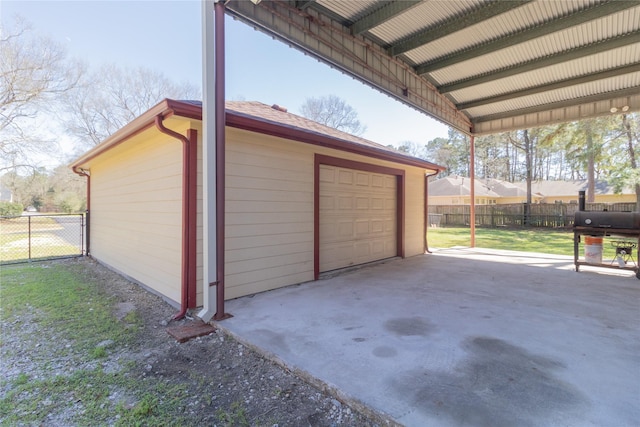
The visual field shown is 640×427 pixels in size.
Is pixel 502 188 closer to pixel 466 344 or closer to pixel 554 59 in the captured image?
pixel 554 59

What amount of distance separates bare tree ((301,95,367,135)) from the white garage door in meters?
14.1

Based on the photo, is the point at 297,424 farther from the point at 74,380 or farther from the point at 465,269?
the point at 465,269

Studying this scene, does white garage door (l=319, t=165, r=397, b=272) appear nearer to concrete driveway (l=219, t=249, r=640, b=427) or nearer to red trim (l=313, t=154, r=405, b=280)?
red trim (l=313, t=154, r=405, b=280)

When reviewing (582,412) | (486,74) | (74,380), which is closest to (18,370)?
(74,380)

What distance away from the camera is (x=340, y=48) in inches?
175

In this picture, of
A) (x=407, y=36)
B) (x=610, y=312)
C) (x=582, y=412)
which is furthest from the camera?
(x=407, y=36)

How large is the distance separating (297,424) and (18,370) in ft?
7.93

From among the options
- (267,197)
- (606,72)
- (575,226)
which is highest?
(606,72)

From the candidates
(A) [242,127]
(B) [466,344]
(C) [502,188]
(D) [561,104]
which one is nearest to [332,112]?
(D) [561,104]

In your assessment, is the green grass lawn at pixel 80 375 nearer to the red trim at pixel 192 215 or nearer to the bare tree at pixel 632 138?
the red trim at pixel 192 215

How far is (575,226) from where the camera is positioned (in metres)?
5.55

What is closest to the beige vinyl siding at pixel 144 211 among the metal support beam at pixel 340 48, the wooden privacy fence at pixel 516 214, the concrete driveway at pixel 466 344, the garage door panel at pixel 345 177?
the concrete driveway at pixel 466 344

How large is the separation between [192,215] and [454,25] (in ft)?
14.6

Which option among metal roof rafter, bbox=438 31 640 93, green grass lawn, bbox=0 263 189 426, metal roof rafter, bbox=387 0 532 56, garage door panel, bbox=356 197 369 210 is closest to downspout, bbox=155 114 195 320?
green grass lawn, bbox=0 263 189 426
